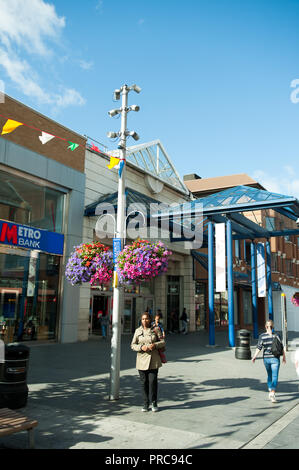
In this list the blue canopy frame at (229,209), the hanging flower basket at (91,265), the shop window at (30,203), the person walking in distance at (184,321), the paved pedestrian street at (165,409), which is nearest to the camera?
the paved pedestrian street at (165,409)

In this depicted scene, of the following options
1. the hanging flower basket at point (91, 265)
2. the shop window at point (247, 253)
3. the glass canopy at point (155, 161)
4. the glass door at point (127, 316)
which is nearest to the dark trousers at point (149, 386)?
the hanging flower basket at point (91, 265)

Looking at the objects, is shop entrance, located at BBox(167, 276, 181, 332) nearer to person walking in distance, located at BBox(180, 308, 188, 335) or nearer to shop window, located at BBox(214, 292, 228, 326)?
person walking in distance, located at BBox(180, 308, 188, 335)

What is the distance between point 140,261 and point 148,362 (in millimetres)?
1827

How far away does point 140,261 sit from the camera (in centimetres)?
745

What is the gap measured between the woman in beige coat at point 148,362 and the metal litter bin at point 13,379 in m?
1.98

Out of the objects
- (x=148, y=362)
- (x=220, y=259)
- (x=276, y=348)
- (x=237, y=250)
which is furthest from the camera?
(x=237, y=250)

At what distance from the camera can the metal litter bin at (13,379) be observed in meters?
6.62

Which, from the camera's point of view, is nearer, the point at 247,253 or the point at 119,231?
the point at 119,231

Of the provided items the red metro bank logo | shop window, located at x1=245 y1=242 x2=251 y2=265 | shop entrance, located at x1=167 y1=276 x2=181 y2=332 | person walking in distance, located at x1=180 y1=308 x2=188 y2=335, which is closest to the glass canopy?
shop entrance, located at x1=167 y1=276 x2=181 y2=332

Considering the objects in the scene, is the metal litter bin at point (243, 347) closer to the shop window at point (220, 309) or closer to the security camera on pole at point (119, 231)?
the security camera on pole at point (119, 231)

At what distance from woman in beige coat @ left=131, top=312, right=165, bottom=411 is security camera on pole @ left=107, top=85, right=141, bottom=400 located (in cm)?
80

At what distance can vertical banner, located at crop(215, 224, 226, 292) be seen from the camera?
17.7 m

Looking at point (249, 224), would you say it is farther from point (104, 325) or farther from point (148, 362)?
point (148, 362)

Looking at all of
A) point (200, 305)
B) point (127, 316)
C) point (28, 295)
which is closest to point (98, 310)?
point (127, 316)
